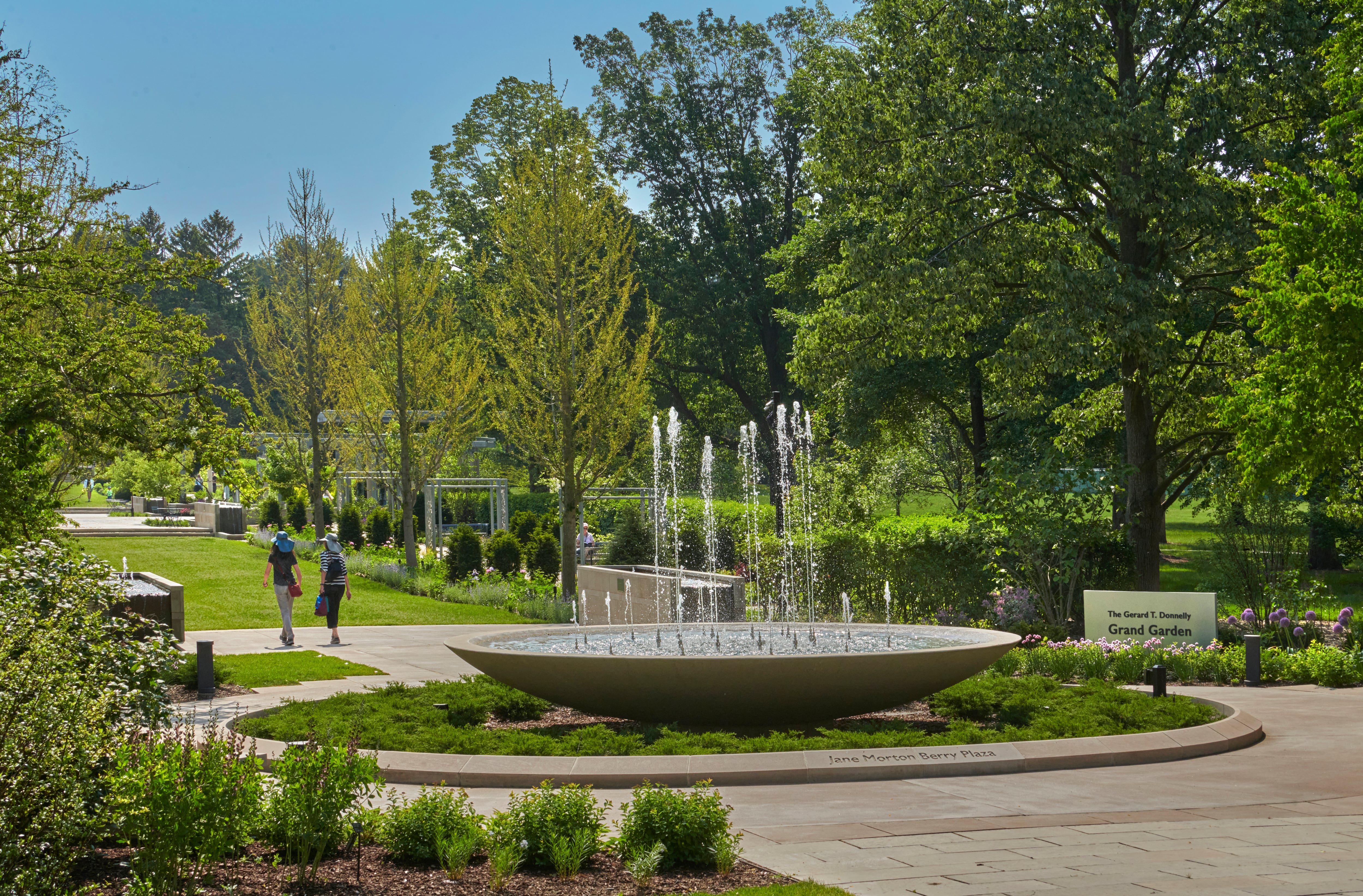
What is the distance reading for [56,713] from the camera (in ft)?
16.2

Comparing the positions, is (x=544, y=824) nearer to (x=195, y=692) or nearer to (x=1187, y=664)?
(x=195, y=692)

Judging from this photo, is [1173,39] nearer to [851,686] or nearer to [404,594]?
[851,686]

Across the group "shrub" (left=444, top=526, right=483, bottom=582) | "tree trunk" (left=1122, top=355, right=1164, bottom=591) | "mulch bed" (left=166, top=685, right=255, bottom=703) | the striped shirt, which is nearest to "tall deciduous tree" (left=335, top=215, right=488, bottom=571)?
"shrub" (left=444, top=526, right=483, bottom=582)

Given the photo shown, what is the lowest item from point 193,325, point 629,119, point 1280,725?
point 1280,725

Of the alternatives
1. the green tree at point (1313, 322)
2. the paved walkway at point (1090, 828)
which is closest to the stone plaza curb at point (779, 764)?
→ the paved walkway at point (1090, 828)

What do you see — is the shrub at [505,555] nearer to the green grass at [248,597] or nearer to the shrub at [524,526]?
the shrub at [524,526]

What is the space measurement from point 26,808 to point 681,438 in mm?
46430

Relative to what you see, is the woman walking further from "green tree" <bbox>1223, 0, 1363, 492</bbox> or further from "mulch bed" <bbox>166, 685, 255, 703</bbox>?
"green tree" <bbox>1223, 0, 1363, 492</bbox>

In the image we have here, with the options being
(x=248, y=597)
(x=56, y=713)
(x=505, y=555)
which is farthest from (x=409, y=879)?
(x=505, y=555)

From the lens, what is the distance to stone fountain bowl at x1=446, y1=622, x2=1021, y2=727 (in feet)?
31.3

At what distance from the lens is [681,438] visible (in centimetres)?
5112

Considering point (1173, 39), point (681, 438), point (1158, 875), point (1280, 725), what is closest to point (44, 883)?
point (1158, 875)

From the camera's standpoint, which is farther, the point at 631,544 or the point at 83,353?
the point at 631,544

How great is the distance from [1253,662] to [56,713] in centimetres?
1368
